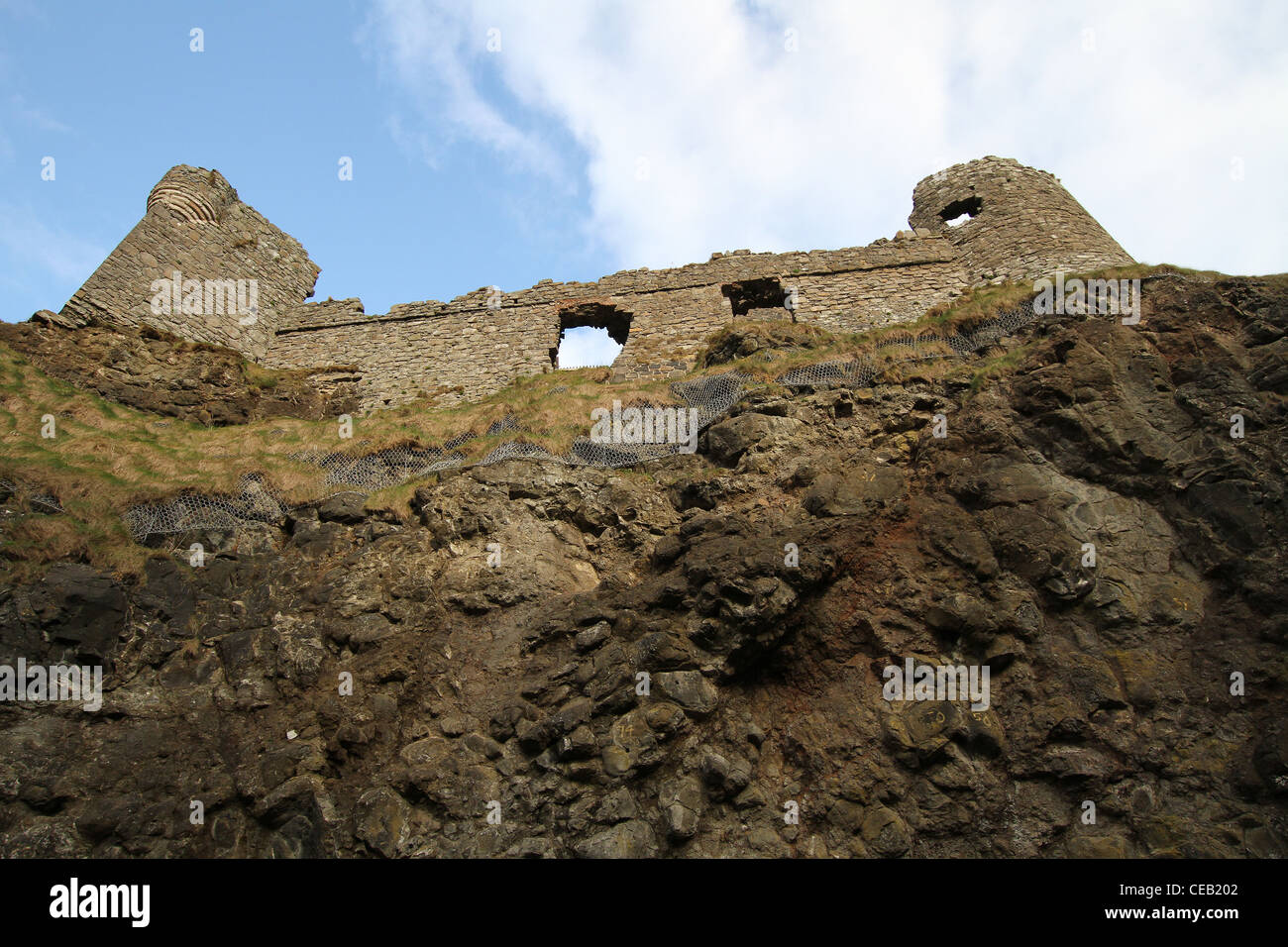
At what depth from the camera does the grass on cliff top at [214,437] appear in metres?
9.45

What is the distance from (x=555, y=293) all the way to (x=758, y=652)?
1392 cm

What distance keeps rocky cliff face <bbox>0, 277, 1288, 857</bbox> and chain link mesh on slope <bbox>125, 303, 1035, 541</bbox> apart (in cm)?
71

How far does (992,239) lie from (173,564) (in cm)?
1736

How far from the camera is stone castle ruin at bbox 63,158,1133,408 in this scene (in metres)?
17.4

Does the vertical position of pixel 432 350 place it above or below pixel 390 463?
above

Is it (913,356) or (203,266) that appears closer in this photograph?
(913,356)

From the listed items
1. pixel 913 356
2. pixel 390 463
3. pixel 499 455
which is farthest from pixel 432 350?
pixel 913 356

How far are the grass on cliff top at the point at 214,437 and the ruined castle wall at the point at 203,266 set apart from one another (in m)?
3.31

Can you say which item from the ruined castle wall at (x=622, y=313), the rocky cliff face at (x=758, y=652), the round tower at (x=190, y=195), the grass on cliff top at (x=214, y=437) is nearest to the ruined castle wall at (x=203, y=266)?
the round tower at (x=190, y=195)

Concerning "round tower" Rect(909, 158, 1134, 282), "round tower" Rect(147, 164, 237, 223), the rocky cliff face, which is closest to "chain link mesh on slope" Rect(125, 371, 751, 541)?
the rocky cliff face

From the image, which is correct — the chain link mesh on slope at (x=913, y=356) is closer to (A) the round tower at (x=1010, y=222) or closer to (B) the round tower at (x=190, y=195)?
(A) the round tower at (x=1010, y=222)

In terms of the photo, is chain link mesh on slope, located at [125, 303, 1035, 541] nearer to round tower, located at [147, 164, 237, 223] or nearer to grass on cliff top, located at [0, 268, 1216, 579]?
grass on cliff top, located at [0, 268, 1216, 579]

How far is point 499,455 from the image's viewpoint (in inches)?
443

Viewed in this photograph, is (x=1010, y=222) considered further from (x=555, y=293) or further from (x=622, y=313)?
(x=555, y=293)
